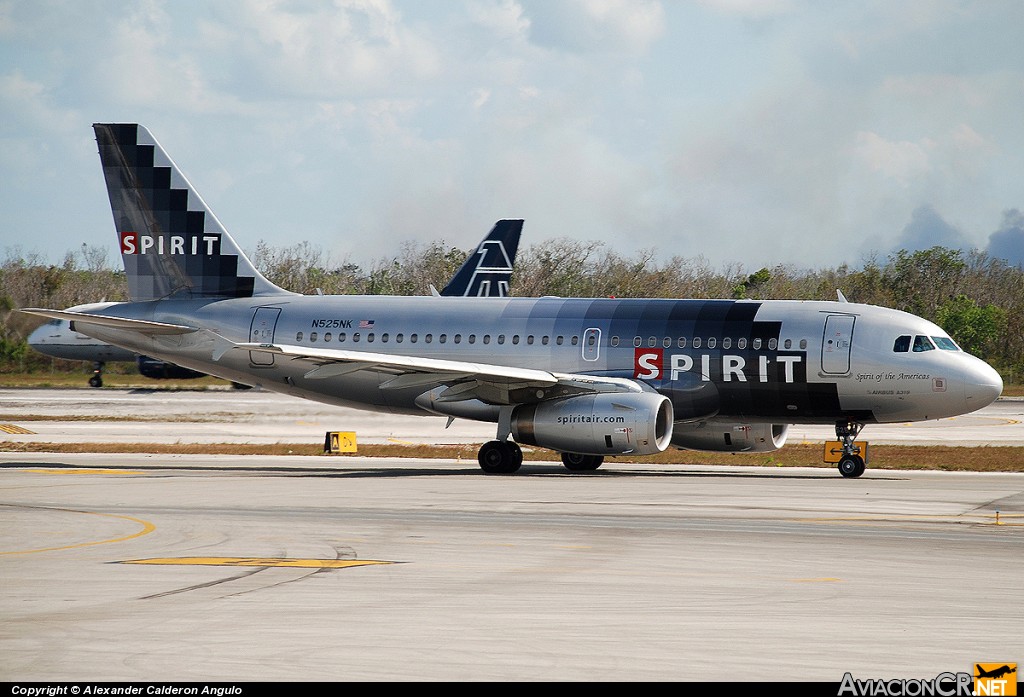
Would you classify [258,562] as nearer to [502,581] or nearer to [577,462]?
[502,581]

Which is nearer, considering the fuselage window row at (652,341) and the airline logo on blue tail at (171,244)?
the fuselage window row at (652,341)

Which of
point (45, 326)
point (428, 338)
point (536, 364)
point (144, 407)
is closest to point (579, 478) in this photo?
point (536, 364)

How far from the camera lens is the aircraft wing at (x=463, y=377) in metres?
29.0

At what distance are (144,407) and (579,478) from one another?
29810 millimetres

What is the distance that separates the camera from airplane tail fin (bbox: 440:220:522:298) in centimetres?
5044

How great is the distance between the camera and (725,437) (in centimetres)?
3153

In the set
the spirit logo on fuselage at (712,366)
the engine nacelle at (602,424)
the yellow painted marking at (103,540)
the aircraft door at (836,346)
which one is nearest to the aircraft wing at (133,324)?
the engine nacelle at (602,424)

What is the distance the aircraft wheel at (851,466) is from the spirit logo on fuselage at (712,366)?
2224mm

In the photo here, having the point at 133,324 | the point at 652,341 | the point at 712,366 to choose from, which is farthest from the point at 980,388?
the point at 133,324

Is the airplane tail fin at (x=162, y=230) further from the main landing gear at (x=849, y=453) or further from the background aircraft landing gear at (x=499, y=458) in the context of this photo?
the main landing gear at (x=849, y=453)

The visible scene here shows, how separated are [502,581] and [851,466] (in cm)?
1714

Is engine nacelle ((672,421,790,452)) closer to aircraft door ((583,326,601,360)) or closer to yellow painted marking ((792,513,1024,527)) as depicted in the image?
aircraft door ((583,326,601,360))

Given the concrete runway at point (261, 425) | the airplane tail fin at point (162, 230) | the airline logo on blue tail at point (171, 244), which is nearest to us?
the airplane tail fin at point (162, 230)

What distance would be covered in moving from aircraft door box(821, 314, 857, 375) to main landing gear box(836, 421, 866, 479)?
154cm
